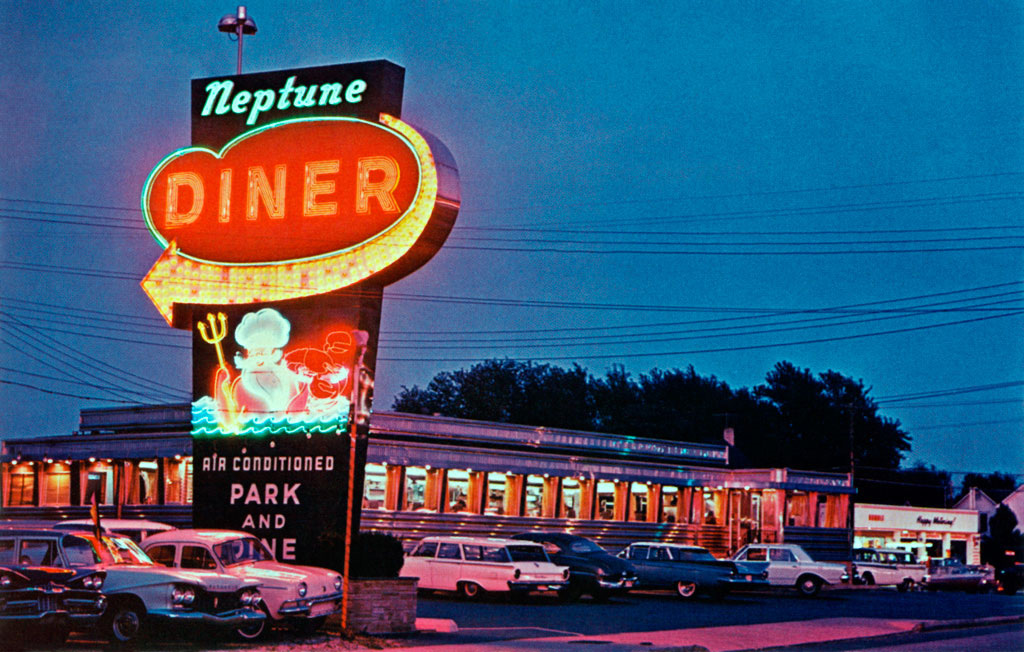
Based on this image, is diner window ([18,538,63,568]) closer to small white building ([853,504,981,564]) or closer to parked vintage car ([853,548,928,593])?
parked vintage car ([853,548,928,593])

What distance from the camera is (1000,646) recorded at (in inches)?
931

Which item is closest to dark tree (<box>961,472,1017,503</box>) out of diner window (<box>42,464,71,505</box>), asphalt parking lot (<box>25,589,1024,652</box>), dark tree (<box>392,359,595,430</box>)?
dark tree (<box>392,359,595,430</box>)

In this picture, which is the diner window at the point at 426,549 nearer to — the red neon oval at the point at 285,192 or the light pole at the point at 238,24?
the red neon oval at the point at 285,192

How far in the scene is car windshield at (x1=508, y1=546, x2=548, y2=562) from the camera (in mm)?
31859

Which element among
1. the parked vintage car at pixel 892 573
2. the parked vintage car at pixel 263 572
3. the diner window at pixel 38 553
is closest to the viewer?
the diner window at pixel 38 553

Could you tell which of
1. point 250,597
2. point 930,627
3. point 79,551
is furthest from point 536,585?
point 79,551

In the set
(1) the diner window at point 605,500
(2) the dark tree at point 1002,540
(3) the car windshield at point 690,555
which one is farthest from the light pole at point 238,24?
(2) the dark tree at point 1002,540

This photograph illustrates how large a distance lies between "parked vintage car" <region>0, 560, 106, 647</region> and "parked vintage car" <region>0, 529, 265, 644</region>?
24 cm

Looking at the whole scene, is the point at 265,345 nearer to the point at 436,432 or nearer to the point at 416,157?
the point at 416,157

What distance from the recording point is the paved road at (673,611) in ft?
88.0

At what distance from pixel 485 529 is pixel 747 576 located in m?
11.4

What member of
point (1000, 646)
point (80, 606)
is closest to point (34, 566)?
point (80, 606)

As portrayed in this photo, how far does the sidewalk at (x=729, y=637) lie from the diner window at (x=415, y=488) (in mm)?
17251

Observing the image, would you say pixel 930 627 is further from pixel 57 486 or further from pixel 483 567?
pixel 57 486
